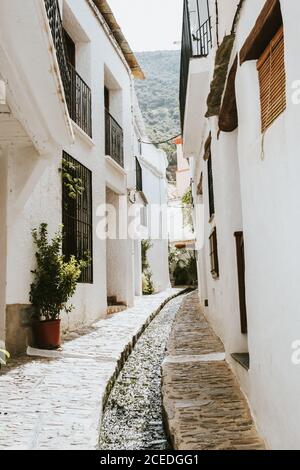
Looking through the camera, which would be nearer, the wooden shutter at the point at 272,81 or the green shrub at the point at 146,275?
the wooden shutter at the point at 272,81

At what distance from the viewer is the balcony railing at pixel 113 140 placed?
11730 millimetres

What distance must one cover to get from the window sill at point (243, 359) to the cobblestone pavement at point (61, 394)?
1385 mm

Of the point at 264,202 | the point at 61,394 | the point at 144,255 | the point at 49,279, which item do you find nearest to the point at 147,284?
the point at 144,255

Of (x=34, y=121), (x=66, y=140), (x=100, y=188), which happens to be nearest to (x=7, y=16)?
(x=34, y=121)

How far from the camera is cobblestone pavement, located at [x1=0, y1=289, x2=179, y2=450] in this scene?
3432mm

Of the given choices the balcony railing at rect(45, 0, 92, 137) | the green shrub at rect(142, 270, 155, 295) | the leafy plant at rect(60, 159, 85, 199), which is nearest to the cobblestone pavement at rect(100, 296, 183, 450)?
the leafy plant at rect(60, 159, 85, 199)

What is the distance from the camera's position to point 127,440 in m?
3.76

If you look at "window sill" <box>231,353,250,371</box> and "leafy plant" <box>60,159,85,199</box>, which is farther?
"leafy plant" <box>60,159,85,199</box>

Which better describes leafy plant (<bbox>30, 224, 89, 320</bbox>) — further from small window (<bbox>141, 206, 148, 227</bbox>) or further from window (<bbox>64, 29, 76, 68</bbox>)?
small window (<bbox>141, 206, 148, 227</bbox>)

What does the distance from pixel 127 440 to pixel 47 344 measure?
3.22 m

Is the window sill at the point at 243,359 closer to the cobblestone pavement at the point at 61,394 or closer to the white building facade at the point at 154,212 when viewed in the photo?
the cobblestone pavement at the point at 61,394

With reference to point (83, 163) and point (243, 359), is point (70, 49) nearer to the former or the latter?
point (83, 163)

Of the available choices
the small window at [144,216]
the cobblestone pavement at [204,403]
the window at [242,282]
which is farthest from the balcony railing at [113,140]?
the small window at [144,216]

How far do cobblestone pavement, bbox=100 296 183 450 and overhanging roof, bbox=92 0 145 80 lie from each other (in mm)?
8304
